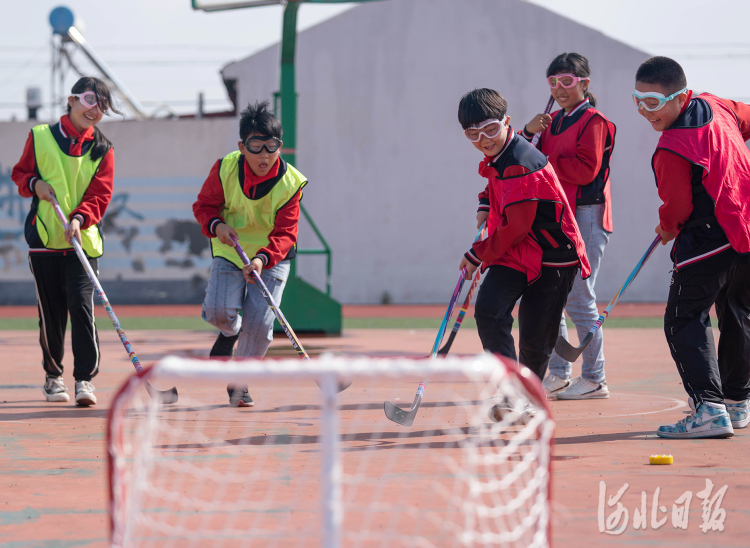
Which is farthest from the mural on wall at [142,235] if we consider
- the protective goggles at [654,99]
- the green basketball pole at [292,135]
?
the protective goggles at [654,99]

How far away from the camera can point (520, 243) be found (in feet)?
12.9

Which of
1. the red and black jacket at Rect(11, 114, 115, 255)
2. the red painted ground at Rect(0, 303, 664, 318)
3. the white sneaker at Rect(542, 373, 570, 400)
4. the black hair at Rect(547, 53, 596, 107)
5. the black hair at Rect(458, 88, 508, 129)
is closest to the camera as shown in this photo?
the black hair at Rect(458, 88, 508, 129)

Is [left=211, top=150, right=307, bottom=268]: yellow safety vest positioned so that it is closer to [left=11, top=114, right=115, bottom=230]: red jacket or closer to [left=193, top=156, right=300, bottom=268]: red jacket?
[left=193, top=156, right=300, bottom=268]: red jacket

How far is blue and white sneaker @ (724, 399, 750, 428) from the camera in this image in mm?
3912

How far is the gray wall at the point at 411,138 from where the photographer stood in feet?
57.7

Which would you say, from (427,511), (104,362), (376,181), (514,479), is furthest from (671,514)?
(376,181)

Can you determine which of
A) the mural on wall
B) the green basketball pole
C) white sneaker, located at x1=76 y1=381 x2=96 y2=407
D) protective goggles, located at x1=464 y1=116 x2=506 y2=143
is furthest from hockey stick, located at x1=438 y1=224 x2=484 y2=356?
the mural on wall

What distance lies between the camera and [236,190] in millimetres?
4602

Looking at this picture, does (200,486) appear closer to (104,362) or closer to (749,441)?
(749,441)

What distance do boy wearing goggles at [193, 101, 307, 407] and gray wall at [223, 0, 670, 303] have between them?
1292cm

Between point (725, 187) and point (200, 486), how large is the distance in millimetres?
2541

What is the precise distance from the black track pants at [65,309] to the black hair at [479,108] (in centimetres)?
251

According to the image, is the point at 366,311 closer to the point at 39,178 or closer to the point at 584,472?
the point at 39,178

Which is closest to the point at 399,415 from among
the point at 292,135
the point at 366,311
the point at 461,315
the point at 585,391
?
the point at 461,315
